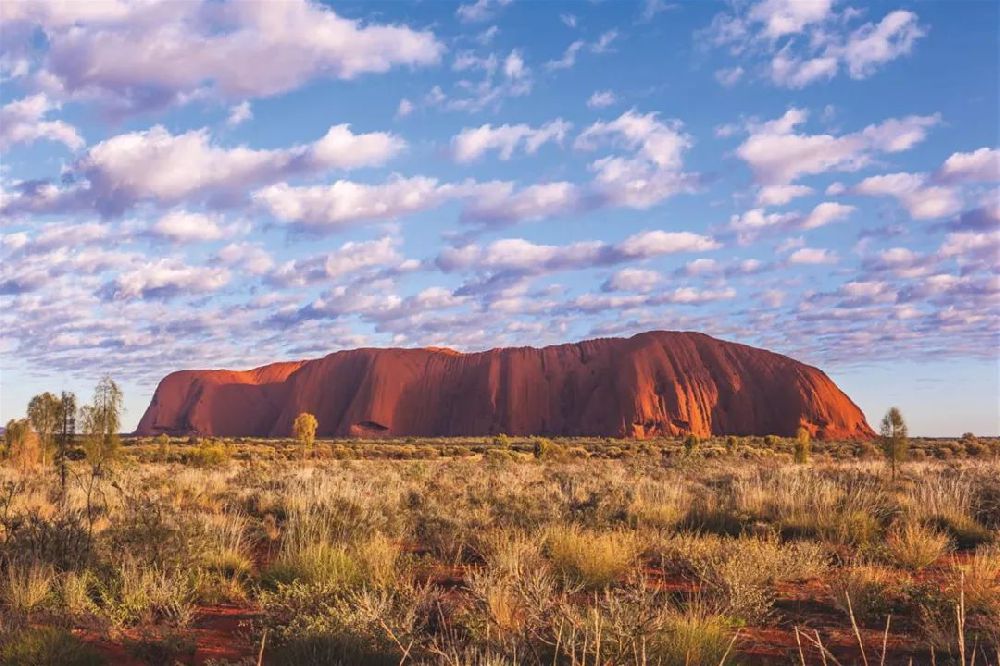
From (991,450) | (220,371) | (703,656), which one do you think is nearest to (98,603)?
(703,656)

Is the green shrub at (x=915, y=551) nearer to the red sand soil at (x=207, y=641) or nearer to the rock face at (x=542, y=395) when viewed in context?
the red sand soil at (x=207, y=641)

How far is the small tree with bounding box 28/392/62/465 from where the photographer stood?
23.4m

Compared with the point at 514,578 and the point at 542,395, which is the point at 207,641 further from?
the point at 542,395

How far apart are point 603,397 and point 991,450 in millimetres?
45301

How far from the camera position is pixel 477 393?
9119 cm

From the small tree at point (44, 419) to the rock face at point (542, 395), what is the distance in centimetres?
5974

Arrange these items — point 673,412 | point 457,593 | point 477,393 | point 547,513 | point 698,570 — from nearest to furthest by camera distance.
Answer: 1. point 457,593
2. point 698,570
3. point 547,513
4. point 673,412
5. point 477,393

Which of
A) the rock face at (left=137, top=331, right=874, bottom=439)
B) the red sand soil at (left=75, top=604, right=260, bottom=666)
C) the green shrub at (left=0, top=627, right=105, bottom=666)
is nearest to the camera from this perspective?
the green shrub at (left=0, top=627, right=105, bottom=666)

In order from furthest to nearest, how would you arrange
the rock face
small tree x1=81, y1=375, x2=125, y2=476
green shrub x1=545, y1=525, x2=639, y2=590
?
the rock face, small tree x1=81, y1=375, x2=125, y2=476, green shrub x1=545, y1=525, x2=639, y2=590

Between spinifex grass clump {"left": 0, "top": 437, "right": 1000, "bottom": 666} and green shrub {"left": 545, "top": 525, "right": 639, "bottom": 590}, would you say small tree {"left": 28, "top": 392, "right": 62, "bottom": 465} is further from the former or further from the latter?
green shrub {"left": 545, "top": 525, "right": 639, "bottom": 590}

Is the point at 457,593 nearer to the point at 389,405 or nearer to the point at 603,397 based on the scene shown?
the point at 603,397

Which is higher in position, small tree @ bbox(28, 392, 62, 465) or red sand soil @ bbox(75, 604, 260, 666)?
small tree @ bbox(28, 392, 62, 465)

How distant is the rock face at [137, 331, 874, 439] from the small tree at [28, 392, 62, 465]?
196 ft

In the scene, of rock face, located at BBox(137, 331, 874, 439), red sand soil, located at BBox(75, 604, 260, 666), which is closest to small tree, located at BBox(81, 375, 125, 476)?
red sand soil, located at BBox(75, 604, 260, 666)
